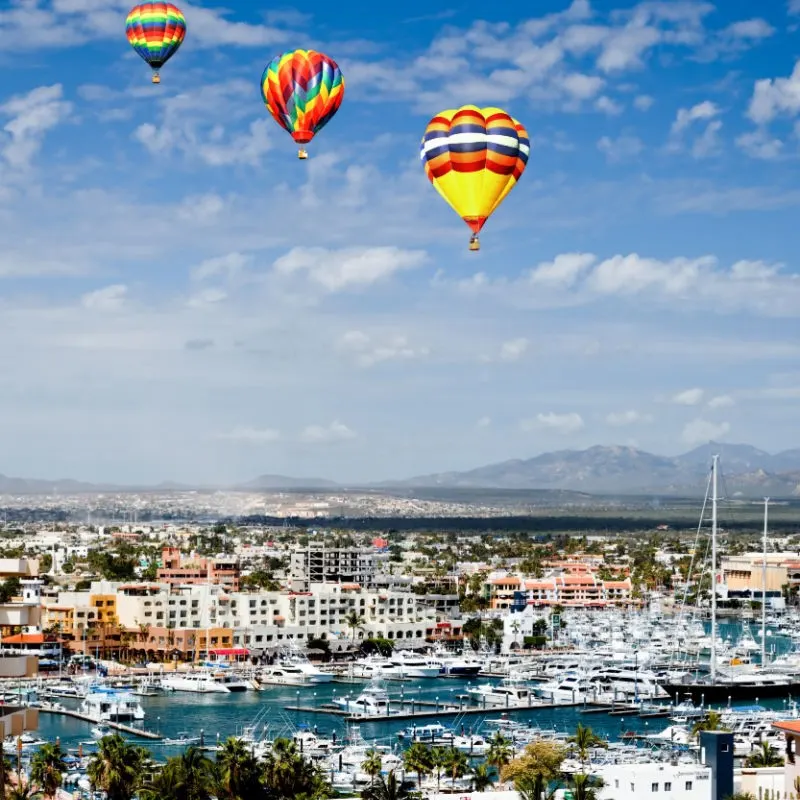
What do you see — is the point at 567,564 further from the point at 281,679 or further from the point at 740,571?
the point at 281,679

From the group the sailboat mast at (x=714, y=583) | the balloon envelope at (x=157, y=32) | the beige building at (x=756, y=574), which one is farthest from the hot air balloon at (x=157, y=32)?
the beige building at (x=756, y=574)

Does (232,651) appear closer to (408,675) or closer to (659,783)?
(408,675)

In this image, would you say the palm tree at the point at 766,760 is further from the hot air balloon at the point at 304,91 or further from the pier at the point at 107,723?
the pier at the point at 107,723

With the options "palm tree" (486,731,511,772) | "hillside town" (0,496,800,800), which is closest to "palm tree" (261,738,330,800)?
"hillside town" (0,496,800,800)

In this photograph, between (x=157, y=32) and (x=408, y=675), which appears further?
(x=408, y=675)

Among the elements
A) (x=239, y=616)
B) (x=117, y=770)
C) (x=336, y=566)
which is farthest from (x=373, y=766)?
(x=336, y=566)

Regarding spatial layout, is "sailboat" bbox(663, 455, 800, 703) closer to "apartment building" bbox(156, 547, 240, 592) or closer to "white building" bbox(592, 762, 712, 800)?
"white building" bbox(592, 762, 712, 800)
